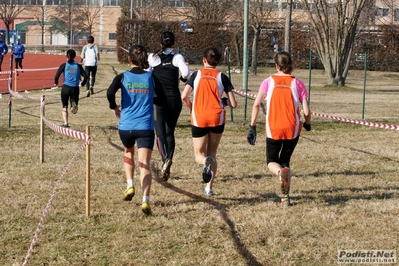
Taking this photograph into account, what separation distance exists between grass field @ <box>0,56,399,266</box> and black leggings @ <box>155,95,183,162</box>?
507 mm

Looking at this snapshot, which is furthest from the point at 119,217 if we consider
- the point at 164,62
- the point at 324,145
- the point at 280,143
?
the point at 324,145

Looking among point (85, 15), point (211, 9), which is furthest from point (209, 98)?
point (85, 15)

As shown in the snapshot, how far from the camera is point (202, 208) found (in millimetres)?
8312

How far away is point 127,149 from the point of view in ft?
26.5

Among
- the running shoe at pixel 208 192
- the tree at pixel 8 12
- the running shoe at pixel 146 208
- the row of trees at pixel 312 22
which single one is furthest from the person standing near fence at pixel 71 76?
the tree at pixel 8 12

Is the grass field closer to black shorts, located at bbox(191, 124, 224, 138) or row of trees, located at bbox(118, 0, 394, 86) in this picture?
black shorts, located at bbox(191, 124, 224, 138)

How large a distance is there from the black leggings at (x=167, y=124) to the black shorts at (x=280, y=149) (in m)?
1.63

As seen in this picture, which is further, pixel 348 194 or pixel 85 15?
pixel 85 15

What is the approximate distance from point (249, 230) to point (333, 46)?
29.2 meters

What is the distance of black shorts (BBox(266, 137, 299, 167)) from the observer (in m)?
8.31

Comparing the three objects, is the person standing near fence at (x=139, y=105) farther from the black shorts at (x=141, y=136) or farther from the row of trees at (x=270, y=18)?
the row of trees at (x=270, y=18)

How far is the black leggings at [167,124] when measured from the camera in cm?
951

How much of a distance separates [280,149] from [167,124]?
186 centimetres

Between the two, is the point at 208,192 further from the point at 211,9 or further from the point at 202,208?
the point at 211,9
